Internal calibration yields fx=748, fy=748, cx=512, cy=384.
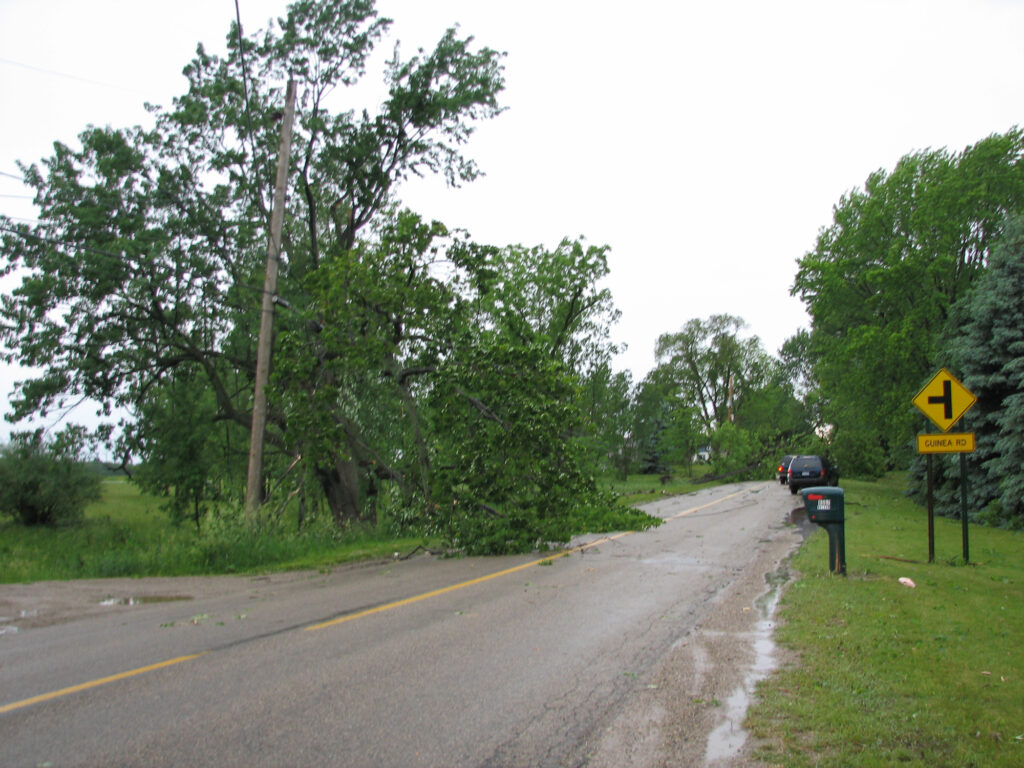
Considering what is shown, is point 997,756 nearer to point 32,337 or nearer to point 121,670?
point 121,670

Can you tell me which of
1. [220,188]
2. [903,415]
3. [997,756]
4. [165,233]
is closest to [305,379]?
[165,233]

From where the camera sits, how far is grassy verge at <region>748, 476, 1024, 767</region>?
4.39 metres

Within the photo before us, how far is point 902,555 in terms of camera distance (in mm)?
13391

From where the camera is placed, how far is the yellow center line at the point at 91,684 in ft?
17.1

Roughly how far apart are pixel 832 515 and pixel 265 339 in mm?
11024

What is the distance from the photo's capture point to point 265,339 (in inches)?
602

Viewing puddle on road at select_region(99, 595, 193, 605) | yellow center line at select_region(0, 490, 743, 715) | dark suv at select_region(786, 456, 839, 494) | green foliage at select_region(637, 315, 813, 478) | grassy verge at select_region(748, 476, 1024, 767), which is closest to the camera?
grassy verge at select_region(748, 476, 1024, 767)

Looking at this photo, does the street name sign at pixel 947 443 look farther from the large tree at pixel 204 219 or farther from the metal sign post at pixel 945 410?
the large tree at pixel 204 219

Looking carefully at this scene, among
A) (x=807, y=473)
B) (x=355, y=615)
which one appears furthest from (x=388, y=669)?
(x=807, y=473)

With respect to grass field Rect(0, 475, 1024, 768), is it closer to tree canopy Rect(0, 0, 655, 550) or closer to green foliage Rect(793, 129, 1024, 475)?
tree canopy Rect(0, 0, 655, 550)

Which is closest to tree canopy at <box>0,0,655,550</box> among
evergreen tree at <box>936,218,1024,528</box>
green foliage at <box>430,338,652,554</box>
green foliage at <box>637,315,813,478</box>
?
green foliage at <box>430,338,652,554</box>

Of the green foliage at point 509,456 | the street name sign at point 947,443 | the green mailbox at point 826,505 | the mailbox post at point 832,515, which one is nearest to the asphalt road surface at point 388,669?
the mailbox post at point 832,515

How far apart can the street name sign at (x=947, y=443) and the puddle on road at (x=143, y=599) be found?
11.5 metres

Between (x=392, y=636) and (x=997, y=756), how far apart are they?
502 centimetres
